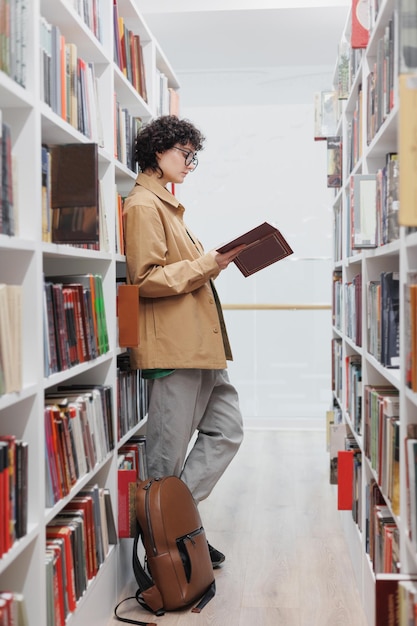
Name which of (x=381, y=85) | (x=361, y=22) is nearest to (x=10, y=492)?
(x=381, y=85)

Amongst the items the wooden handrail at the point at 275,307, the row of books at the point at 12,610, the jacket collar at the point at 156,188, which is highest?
the jacket collar at the point at 156,188

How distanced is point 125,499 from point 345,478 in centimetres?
81

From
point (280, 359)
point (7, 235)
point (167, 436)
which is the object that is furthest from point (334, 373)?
point (7, 235)

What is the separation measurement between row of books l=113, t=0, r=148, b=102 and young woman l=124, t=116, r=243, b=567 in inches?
11.2

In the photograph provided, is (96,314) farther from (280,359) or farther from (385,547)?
(280,359)

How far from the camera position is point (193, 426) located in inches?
109

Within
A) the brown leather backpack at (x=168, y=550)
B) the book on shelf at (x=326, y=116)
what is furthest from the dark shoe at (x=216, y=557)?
the book on shelf at (x=326, y=116)

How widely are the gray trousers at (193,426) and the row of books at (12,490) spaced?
981 millimetres

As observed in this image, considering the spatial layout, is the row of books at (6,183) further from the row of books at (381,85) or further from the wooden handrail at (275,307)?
the wooden handrail at (275,307)

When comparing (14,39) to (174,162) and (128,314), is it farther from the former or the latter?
(174,162)

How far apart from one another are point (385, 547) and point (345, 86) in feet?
6.29

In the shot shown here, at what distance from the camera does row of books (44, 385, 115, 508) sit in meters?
1.92

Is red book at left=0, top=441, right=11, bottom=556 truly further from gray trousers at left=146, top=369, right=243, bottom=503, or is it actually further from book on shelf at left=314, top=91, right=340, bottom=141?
book on shelf at left=314, top=91, right=340, bottom=141

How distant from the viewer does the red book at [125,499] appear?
257 centimetres
